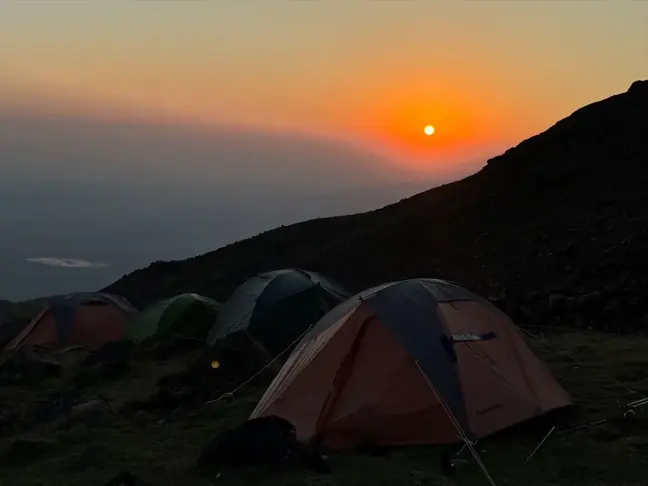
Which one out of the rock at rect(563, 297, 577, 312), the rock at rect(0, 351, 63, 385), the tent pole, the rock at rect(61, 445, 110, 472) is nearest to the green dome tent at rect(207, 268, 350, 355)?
the rock at rect(0, 351, 63, 385)

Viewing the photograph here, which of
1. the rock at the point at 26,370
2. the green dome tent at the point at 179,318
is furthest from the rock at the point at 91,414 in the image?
the green dome tent at the point at 179,318

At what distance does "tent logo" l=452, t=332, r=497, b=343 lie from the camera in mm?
8453

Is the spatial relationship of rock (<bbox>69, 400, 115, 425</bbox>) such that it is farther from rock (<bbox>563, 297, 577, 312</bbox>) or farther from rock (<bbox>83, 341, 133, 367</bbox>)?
rock (<bbox>563, 297, 577, 312</bbox>)

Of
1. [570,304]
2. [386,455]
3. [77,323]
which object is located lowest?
[570,304]

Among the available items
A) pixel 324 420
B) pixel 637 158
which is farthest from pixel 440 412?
pixel 637 158

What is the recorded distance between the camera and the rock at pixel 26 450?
8.70 meters

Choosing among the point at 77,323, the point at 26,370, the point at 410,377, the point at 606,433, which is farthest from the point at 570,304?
the point at 77,323

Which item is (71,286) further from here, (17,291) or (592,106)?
(592,106)

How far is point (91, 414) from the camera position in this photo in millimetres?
10359

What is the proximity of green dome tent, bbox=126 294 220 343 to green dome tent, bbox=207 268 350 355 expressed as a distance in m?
1.26

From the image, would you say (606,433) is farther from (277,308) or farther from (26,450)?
(277,308)

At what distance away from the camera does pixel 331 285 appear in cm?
1631

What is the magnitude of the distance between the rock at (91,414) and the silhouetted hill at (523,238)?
1059 centimetres

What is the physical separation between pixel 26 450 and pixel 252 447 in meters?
3.04
